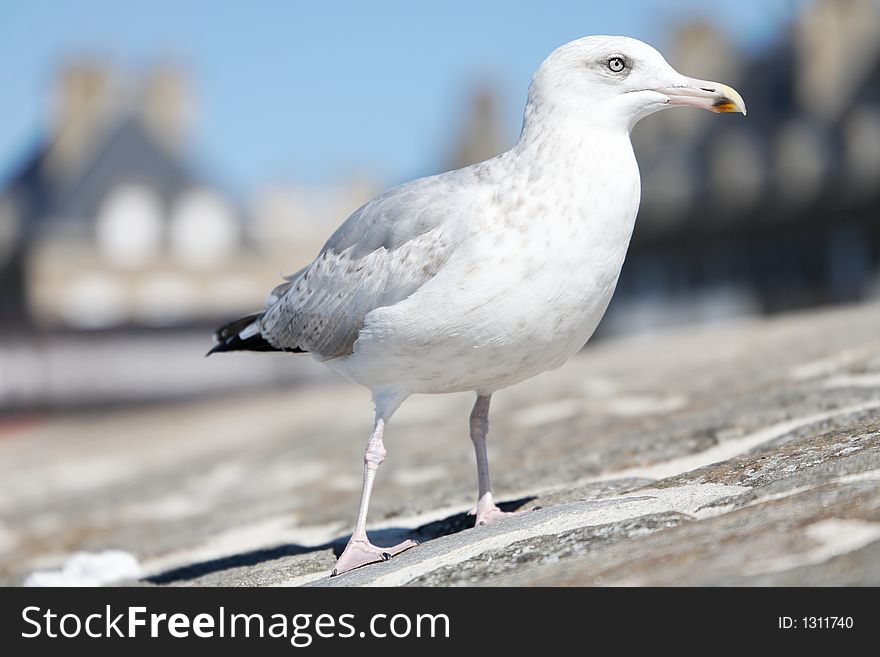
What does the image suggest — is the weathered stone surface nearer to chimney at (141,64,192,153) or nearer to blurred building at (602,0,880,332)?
blurred building at (602,0,880,332)

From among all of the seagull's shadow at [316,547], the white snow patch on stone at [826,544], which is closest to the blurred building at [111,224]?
the seagull's shadow at [316,547]

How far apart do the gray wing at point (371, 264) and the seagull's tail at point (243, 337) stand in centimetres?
28

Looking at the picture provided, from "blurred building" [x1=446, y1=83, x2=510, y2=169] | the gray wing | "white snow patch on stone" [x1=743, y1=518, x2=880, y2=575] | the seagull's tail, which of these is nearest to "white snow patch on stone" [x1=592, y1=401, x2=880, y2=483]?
the gray wing

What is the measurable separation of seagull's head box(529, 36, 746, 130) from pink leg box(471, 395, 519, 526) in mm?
1174

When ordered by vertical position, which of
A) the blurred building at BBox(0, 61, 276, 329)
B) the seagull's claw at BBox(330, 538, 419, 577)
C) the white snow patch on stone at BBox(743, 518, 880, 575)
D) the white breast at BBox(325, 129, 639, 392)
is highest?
the blurred building at BBox(0, 61, 276, 329)

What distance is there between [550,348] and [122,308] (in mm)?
37229

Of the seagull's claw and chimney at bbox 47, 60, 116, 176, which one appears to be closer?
the seagull's claw

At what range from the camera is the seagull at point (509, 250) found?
12.1ft

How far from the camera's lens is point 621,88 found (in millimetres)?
3924

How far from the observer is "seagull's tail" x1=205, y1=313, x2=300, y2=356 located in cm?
485

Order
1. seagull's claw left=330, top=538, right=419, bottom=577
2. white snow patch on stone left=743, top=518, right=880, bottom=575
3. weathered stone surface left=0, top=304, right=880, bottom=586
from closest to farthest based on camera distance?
white snow patch on stone left=743, top=518, right=880, bottom=575, weathered stone surface left=0, top=304, right=880, bottom=586, seagull's claw left=330, top=538, right=419, bottom=577

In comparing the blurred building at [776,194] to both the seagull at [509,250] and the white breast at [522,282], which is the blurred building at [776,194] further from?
the white breast at [522,282]

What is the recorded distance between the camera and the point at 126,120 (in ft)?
134
